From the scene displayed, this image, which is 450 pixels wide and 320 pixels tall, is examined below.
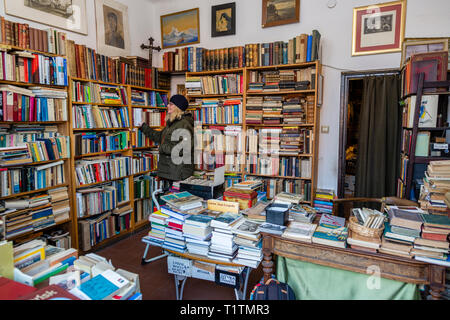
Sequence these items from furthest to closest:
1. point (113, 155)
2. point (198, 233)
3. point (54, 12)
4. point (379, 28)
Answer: point (113, 155) < point (379, 28) < point (54, 12) < point (198, 233)

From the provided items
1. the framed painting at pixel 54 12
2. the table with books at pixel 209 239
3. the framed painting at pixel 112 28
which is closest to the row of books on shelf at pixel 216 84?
the framed painting at pixel 112 28

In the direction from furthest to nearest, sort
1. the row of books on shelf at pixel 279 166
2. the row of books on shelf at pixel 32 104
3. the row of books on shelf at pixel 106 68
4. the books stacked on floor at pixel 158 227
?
1. the row of books on shelf at pixel 279 166
2. the row of books on shelf at pixel 106 68
3. the row of books on shelf at pixel 32 104
4. the books stacked on floor at pixel 158 227

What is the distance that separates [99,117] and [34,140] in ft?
2.65

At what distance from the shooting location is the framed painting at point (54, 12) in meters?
3.10

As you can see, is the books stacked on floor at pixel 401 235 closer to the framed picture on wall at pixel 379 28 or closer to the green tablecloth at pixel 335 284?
the green tablecloth at pixel 335 284

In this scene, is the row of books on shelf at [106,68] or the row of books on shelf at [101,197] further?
the row of books on shelf at [101,197]

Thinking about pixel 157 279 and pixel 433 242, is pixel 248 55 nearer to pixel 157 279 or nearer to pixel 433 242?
pixel 157 279

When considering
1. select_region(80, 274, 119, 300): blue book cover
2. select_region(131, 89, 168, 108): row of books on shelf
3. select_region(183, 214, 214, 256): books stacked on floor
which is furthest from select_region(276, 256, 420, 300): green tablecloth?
select_region(131, 89, 168, 108): row of books on shelf

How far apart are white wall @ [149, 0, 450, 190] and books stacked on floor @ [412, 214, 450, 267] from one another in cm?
244

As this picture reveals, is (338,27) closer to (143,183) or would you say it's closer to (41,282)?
(143,183)

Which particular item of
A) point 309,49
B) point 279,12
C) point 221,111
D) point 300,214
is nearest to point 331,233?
point 300,214

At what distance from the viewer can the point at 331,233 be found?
6.09 feet

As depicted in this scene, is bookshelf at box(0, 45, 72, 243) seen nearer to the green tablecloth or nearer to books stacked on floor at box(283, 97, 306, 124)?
the green tablecloth

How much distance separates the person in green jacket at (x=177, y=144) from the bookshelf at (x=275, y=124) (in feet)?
1.82
